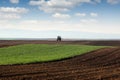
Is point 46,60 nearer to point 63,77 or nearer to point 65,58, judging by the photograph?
point 65,58

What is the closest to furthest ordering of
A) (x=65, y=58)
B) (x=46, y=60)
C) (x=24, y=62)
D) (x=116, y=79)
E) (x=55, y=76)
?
(x=116, y=79) → (x=55, y=76) → (x=24, y=62) → (x=46, y=60) → (x=65, y=58)

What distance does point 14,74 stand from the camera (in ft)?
69.2

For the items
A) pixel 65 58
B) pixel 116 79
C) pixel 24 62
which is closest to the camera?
pixel 116 79

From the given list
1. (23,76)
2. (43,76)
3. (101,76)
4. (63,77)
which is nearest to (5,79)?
(23,76)

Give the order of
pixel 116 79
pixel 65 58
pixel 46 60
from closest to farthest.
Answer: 1. pixel 116 79
2. pixel 46 60
3. pixel 65 58

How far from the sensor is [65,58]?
3391 centimetres

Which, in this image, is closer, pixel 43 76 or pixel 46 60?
pixel 43 76

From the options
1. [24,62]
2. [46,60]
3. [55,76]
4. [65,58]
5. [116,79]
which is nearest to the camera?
[116,79]

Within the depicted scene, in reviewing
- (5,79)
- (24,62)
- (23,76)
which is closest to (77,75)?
(23,76)

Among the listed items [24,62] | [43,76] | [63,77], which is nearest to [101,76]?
[63,77]

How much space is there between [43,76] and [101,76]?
4.44m

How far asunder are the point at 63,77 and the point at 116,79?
390 centimetres

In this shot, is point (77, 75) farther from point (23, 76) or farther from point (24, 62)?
point (24, 62)

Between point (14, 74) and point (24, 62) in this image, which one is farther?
point (24, 62)
